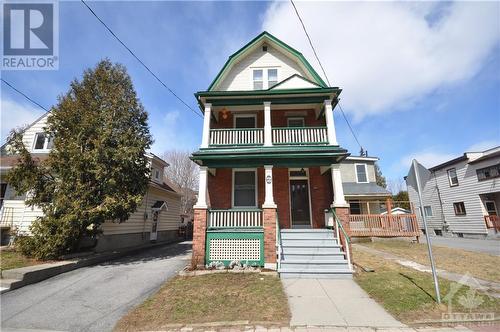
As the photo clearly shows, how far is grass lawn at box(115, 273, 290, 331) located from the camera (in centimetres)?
462

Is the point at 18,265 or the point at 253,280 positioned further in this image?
the point at 18,265

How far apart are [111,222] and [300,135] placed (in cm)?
1170

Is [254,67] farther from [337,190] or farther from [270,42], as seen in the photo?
[337,190]

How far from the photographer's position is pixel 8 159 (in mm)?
15359

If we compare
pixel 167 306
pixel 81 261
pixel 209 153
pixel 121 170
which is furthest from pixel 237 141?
pixel 81 261

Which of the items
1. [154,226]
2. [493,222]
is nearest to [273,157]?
[154,226]

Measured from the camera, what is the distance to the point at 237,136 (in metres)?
10.6

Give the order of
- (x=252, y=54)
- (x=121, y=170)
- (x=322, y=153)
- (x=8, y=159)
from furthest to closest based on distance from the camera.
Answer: (x=8, y=159) → (x=252, y=54) → (x=121, y=170) → (x=322, y=153)

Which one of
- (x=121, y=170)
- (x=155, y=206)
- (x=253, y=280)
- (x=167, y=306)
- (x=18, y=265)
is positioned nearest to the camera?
(x=167, y=306)

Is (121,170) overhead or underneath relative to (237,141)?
underneath

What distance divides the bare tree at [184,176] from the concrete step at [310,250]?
102ft

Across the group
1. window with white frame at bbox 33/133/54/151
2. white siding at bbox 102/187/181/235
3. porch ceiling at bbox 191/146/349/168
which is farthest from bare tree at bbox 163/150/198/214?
porch ceiling at bbox 191/146/349/168

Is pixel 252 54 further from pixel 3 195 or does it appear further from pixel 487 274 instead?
pixel 3 195

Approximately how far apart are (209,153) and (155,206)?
34.7ft
